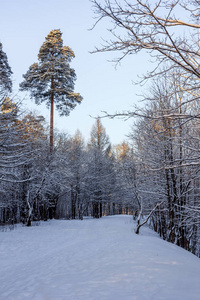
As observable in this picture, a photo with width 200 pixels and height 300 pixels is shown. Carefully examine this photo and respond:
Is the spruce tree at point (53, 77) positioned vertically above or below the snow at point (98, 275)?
above

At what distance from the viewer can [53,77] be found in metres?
22.5

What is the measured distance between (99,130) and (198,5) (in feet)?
98.8

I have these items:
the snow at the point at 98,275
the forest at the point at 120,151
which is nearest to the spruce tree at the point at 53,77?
the forest at the point at 120,151

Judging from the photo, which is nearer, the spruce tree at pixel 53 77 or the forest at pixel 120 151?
the forest at pixel 120 151

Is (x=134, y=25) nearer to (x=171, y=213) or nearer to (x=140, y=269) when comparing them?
(x=140, y=269)

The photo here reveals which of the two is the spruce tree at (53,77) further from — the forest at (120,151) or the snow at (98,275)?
the snow at (98,275)

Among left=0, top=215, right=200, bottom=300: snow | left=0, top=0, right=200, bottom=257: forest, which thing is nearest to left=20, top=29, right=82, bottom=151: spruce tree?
left=0, top=0, right=200, bottom=257: forest

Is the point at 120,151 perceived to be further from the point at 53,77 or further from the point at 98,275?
the point at 98,275

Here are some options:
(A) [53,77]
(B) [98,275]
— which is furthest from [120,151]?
(B) [98,275]

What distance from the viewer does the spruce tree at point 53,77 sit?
21859 millimetres

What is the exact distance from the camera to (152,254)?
22.6 ft

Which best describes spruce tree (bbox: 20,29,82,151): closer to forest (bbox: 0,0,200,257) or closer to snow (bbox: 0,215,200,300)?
forest (bbox: 0,0,200,257)

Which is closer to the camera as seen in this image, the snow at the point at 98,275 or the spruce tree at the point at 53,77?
the snow at the point at 98,275

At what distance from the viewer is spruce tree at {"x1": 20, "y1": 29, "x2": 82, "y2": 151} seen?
21859 mm
